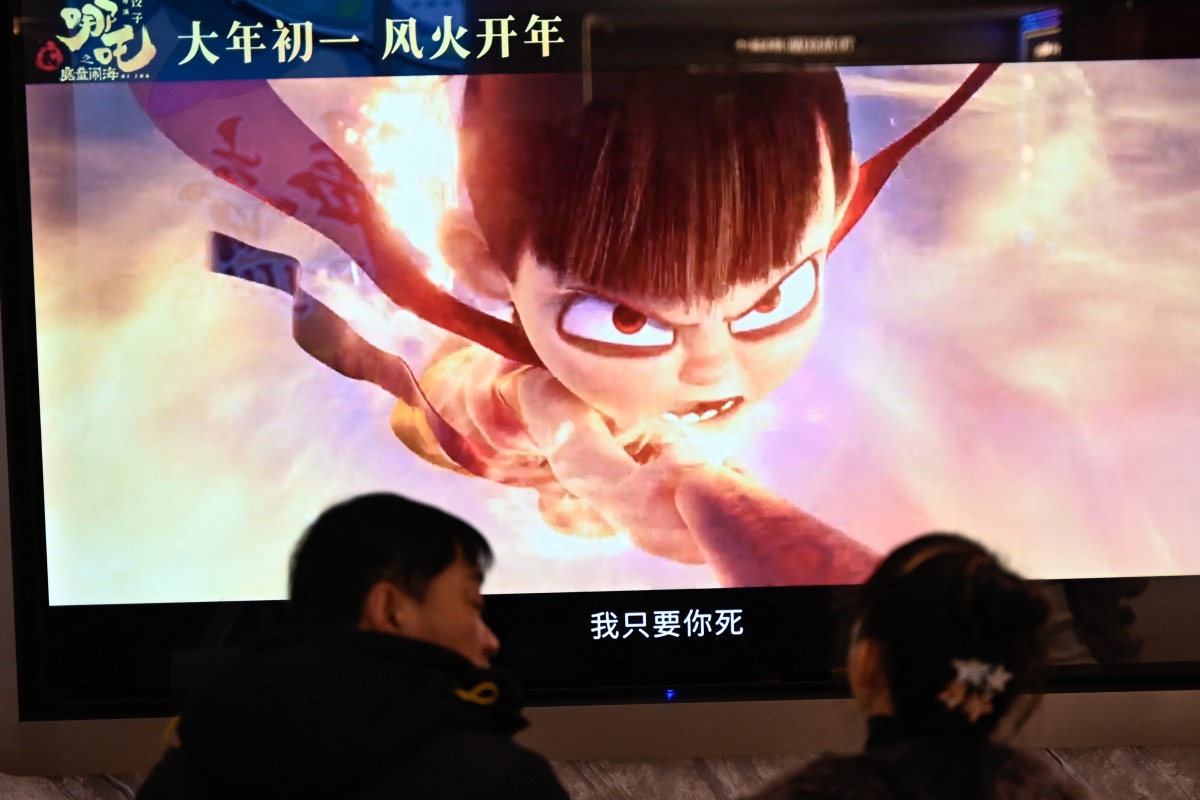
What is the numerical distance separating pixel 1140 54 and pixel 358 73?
4.60 feet

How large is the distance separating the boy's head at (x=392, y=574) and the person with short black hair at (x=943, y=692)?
0.42 metres

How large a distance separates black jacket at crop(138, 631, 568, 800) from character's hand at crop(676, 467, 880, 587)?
924 millimetres

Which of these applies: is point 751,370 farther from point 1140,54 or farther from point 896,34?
point 1140,54

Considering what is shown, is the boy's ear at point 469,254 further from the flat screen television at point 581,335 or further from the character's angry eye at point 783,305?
the character's angry eye at point 783,305

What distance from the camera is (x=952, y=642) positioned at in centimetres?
130

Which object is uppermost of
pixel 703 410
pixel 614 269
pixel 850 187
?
pixel 850 187

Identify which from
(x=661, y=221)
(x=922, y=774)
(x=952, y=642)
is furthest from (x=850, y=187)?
(x=922, y=774)

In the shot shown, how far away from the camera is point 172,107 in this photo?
2.09 meters

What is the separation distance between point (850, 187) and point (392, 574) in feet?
3.81

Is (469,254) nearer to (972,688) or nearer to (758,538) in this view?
(758,538)

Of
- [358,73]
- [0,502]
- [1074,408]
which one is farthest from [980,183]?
[0,502]

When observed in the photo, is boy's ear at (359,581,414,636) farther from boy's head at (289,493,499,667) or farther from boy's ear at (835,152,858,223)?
boy's ear at (835,152,858,223)

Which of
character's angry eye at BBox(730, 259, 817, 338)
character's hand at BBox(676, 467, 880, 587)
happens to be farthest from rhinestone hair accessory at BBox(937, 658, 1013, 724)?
character's angry eye at BBox(730, 259, 817, 338)

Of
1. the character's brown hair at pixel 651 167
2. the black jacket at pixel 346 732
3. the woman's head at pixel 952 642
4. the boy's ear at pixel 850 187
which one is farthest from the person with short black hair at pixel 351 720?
the boy's ear at pixel 850 187
